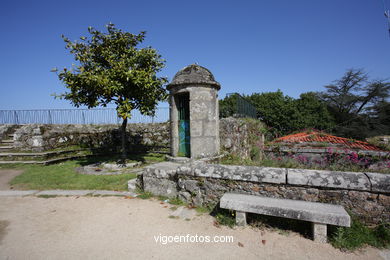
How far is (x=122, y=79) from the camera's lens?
6059 mm

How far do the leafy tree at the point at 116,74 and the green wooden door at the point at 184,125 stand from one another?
4.34ft

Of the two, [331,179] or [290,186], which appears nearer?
[331,179]

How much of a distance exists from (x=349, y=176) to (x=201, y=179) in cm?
215

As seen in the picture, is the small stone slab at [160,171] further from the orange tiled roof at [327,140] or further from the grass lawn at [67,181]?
the orange tiled roof at [327,140]

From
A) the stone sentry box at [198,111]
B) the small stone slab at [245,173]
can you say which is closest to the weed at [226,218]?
the small stone slab at [245,173]

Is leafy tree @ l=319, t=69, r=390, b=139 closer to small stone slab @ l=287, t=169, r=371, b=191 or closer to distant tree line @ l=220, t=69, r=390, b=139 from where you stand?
distant tree line @ l=220, t=69, r=390, b=139

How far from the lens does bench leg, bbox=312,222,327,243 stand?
7.34ft

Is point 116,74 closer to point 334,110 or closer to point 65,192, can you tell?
point 65,192

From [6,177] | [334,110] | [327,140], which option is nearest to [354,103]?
[334,110]

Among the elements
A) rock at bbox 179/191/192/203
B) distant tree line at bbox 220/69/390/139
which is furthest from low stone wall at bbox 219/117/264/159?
distant tree line at bbox 220/69/390/139

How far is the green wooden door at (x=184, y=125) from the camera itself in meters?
5.49

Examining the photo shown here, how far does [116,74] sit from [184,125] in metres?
2.83

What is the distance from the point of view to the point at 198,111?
515cm

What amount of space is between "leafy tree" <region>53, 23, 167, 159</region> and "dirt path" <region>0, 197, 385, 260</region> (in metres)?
3.37
